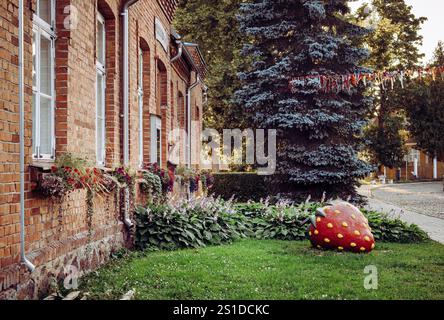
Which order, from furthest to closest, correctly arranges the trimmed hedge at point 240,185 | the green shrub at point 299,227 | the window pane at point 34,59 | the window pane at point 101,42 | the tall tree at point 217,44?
1. the tall tree at point 217,44
2. the trimmed hedge at point 240,185
3. the green shrub at point 299,227
4. the window pane at point 101,42
5. the window pane at point 34,59

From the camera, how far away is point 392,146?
36.0m

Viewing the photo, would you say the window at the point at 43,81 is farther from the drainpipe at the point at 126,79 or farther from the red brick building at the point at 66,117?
the drainpipe at the point at 126,79

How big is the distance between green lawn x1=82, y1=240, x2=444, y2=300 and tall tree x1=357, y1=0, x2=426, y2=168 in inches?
1035

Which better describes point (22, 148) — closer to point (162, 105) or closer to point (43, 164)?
point (43, 164)

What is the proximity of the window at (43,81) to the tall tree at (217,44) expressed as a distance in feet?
65.2

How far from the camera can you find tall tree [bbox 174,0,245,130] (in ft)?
83.9

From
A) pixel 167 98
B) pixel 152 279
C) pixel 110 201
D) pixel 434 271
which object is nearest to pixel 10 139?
pixel 152 279

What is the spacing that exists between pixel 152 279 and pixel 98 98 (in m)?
2.98

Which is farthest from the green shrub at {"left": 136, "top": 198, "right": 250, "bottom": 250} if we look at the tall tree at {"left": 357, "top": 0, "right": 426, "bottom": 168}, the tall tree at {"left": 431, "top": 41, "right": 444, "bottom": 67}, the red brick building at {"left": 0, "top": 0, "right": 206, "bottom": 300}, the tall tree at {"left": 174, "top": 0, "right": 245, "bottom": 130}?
the tall tree at {"left": 431, "top": 41, "right": 444, "bottom": 67}

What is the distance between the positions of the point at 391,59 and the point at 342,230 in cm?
2877

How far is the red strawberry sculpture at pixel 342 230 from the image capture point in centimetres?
842

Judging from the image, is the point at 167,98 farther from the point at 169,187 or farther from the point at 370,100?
the point at 370,100

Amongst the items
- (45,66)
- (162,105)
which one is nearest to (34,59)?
(45,66)

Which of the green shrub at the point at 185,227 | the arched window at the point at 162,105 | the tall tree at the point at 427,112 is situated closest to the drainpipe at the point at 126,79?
the green shrub at the point at 185,227
